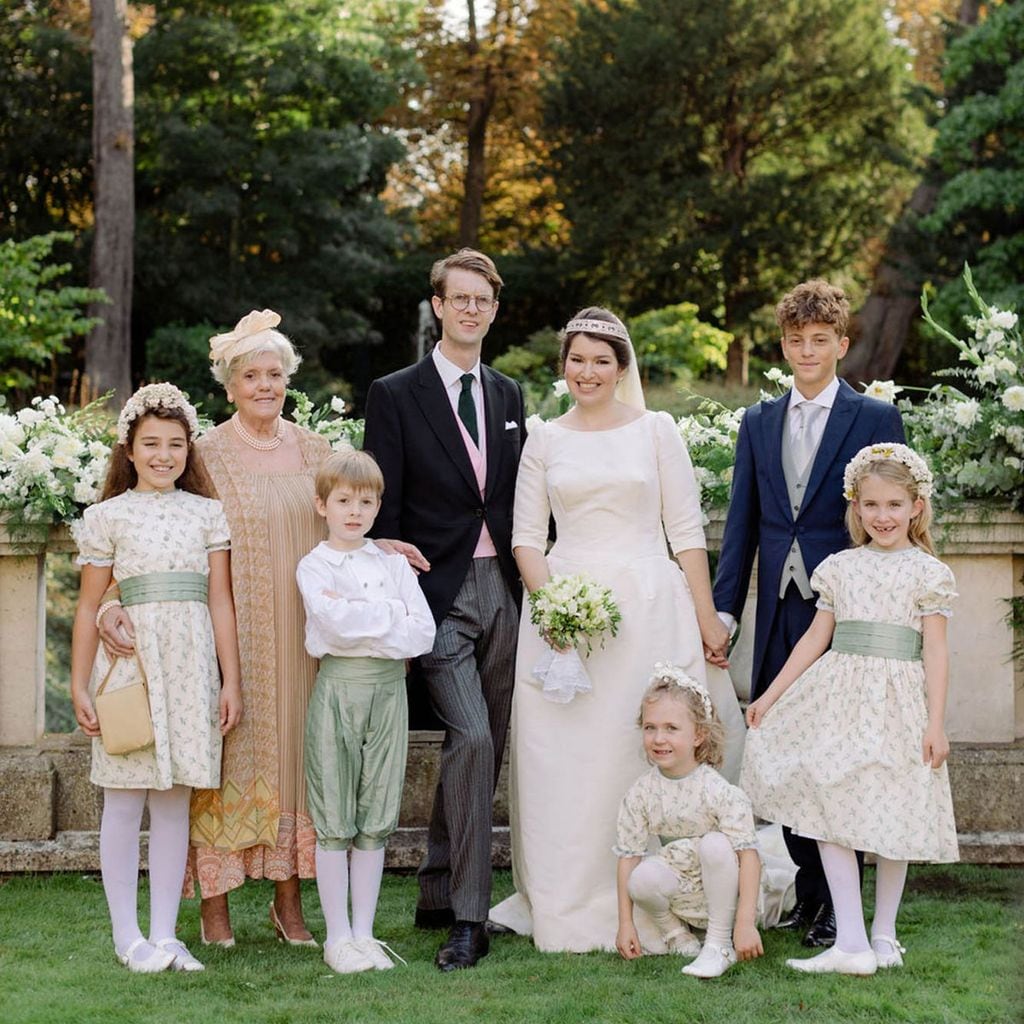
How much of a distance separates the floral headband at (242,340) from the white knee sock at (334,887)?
4.85 ft

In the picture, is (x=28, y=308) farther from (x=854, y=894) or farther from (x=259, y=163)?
(x=854, y=894)

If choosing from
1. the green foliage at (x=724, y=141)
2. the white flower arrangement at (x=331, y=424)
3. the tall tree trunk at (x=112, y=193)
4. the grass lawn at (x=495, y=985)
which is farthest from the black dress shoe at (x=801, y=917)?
the green foliage at (x=724, y=141)

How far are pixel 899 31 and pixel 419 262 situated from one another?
35.0ft

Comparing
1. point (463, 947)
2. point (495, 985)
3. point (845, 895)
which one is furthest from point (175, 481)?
point (845, 895)

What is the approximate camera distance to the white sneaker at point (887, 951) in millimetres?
3973

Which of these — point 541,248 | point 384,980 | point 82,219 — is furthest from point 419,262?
point 384,980

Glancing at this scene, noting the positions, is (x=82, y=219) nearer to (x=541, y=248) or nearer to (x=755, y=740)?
(x=541, y=248)

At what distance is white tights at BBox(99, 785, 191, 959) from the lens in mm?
4039

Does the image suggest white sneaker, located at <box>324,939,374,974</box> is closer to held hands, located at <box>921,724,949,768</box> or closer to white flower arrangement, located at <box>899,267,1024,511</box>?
held hands, located at <box>921,724,949,768</box>

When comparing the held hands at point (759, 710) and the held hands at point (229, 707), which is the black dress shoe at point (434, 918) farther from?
the held hands at point (759, 710)

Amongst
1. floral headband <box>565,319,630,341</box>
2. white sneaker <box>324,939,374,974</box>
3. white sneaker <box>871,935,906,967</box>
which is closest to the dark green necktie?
floral headband <box>565,319,630,341</box>

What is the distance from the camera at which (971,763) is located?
505cm

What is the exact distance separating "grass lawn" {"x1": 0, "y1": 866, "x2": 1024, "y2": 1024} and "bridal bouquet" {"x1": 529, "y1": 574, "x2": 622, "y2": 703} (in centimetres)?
80

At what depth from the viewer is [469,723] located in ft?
13.9
